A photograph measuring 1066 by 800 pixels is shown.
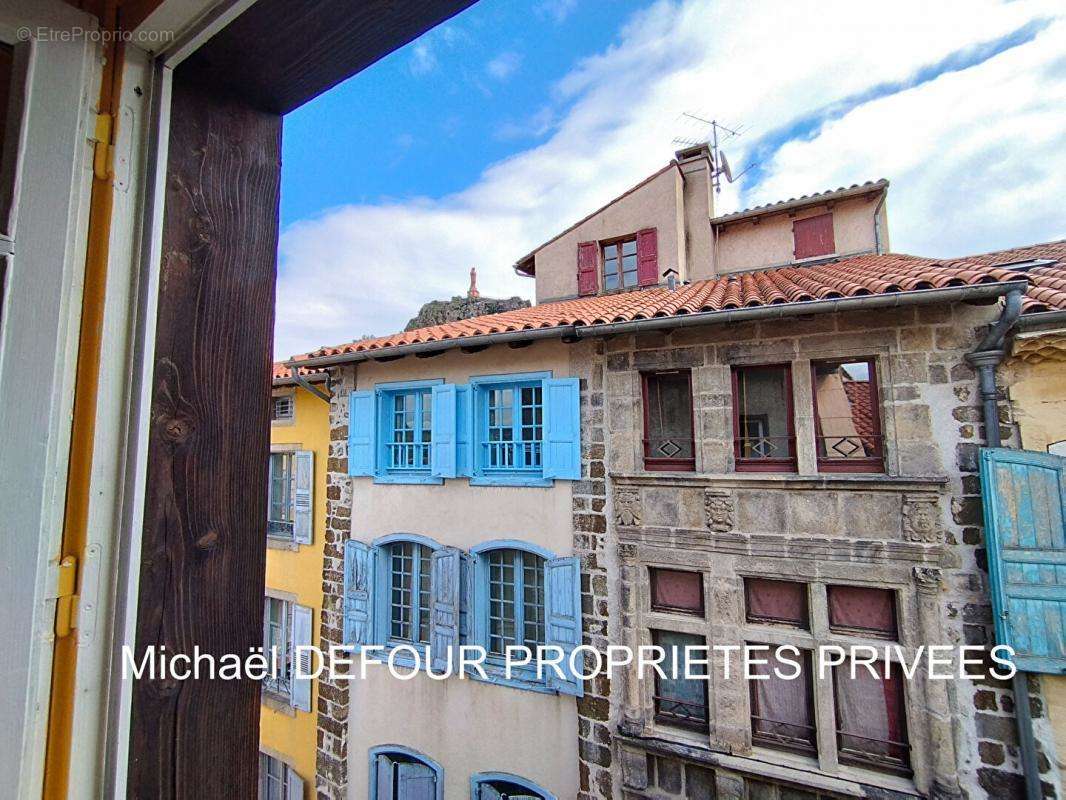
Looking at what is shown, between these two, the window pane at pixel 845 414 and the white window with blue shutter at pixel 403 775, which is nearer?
the window pane at pixel 845 414

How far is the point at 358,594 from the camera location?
7.98 meters

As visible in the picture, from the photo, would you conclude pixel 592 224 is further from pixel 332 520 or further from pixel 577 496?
pixel 332 520

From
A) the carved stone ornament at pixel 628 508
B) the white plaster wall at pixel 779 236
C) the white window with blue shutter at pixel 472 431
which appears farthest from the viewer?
the white plaster wall at pixel 779 236

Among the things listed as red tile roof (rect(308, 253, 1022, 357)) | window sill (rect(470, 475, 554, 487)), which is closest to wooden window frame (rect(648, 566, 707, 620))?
window sill (rect(470, 475, 554, 487))

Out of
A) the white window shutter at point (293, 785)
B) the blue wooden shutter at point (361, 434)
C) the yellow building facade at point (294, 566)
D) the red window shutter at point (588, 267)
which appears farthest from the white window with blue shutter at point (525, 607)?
the red window shutter at point (588, 267)

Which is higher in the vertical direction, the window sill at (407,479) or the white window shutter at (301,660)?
the window sill at (407,479)

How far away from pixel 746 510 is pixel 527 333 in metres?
3.23

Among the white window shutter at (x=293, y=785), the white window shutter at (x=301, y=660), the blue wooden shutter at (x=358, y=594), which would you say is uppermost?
the blue wooden shutter at (x=358, y=594)

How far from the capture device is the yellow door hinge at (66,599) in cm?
76

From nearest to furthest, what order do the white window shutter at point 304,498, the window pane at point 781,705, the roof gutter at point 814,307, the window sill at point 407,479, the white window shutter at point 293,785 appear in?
the roof gutter at point 814,307, the window pane at point 781,705, the window sill at point 407,479, the white window shutter at point 293,785, the white window shutter at point 304,498

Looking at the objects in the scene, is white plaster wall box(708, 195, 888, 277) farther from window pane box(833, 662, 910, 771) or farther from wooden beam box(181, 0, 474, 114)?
wooden beam box(181, 0, 474, 114)

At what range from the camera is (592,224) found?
11891 mm

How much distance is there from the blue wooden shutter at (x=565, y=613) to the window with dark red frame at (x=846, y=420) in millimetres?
3114

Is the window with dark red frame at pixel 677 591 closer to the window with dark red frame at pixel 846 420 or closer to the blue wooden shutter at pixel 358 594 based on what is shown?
the window with dark red frame at pixel 846 420
